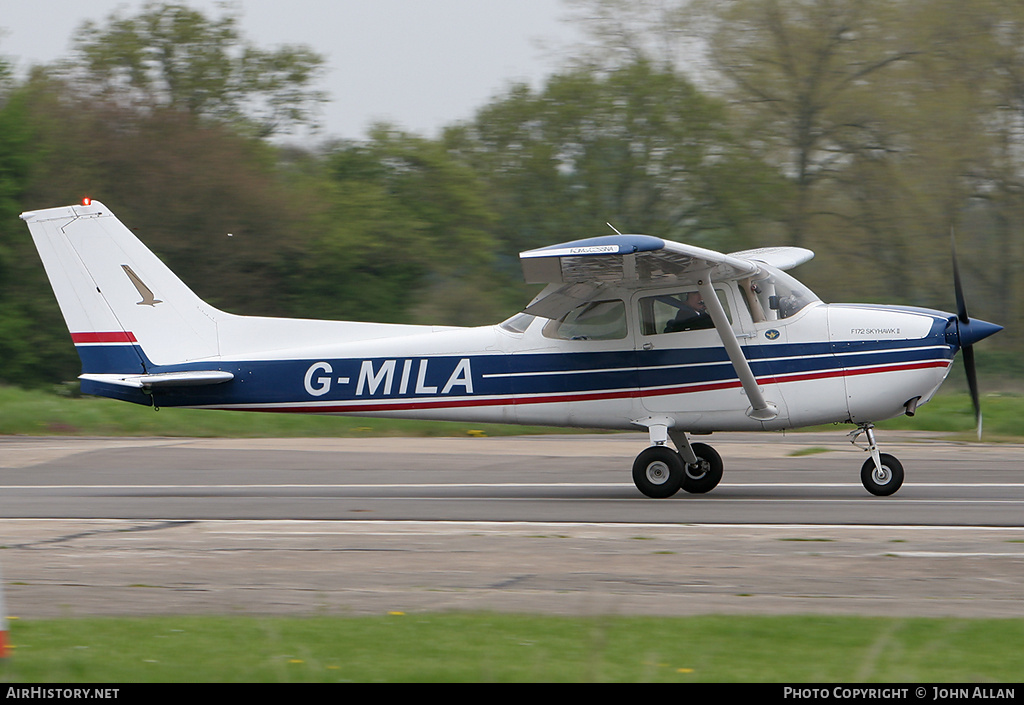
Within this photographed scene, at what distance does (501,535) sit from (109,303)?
573 centimetres

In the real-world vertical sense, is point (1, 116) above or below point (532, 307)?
above

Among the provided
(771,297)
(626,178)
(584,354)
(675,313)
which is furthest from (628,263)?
(626,178)

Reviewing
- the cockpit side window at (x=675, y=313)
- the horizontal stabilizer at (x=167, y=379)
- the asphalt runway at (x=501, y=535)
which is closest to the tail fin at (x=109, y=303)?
the horizontal stabilizer at (x=167, y=379)

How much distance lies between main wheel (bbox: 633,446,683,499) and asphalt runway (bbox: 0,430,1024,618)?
0.94 feet

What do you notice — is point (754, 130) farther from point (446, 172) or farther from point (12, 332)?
point (12, 332)

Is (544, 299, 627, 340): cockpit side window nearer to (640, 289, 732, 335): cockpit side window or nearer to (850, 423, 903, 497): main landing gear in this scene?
(640, 289, 732, 335): cockpit side window

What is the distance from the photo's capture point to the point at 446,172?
29.3 m

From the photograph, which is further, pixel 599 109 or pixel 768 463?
pixel 599 109

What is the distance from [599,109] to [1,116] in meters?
15.1

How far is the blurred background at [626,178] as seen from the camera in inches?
1001

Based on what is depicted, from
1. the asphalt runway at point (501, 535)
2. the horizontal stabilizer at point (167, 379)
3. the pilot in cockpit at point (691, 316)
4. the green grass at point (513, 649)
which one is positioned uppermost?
the pilot in cockpit at point (691, 316)

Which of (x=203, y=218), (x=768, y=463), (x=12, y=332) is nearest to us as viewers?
(x=768, y=463)

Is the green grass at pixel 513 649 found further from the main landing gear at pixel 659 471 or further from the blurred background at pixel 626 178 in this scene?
the blurred background at pixel 626 178
